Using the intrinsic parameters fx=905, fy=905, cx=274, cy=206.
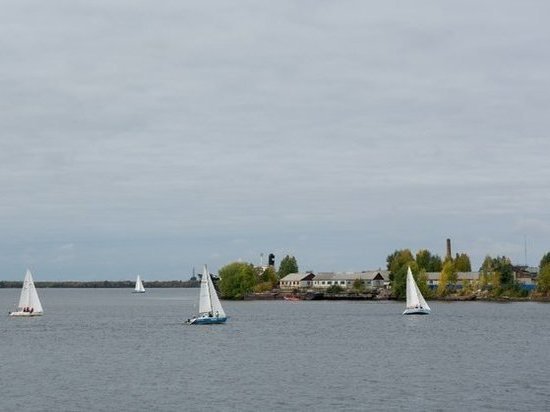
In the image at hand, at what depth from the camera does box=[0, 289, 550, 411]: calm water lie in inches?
2297

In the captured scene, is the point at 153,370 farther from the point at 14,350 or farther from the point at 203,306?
the point at 203,306

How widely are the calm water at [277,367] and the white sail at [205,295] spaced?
341 cm

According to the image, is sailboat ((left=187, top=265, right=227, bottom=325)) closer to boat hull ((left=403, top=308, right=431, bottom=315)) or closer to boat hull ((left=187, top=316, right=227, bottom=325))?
boat hull ((left=187, top=316, right=227, bottom=325))

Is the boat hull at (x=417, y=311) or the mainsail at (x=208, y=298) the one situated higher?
the mainsail at (x=208, y=298)

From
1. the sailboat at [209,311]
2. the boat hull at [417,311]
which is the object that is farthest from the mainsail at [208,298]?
the boat hull at [417,311]

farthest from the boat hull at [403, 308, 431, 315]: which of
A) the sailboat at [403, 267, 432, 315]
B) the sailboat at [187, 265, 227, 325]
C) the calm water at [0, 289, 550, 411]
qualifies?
the sailboat at [187, 265, 227, 325]

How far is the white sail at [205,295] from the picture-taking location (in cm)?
12412

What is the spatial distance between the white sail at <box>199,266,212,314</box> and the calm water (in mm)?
3411

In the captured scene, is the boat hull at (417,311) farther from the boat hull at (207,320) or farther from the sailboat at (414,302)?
the boat hull at (207,320)

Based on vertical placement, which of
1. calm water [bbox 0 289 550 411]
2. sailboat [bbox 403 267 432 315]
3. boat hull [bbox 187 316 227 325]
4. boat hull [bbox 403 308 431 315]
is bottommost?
calm water [bbox 0 289 550 411]

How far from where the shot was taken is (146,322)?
146 meters

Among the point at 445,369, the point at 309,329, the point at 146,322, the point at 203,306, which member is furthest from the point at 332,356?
the point at 146,322

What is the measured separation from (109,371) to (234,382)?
41.0 ft

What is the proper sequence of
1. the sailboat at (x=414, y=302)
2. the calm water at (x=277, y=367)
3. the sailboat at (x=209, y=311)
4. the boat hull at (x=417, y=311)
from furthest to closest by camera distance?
1. the sailboat at (x=414, y=302)
2. the boat hull at (x=417, y=311)
3. the sailboat at (x=209, y=311)
4. the calm water at (x=277, y=367)
